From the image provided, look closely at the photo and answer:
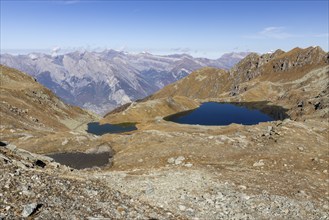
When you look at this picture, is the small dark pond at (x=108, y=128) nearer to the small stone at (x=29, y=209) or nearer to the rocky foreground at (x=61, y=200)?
the rocky foreground at (x=61, y=200)

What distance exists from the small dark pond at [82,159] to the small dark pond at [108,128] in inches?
3278

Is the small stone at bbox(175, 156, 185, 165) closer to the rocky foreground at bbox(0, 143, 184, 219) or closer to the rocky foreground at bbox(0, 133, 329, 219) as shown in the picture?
the rocky foreground at bbox(0, 133, 329, 219)

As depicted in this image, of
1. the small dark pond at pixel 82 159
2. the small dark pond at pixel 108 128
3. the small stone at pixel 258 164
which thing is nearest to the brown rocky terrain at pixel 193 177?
the small stone at pixel 258 164

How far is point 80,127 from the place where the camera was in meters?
161

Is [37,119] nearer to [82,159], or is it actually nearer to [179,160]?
[82,159]

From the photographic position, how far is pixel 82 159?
2527 inches

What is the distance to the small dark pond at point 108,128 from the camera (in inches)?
6045

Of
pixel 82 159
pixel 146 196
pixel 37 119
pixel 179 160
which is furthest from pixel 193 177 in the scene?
pixel 37 119

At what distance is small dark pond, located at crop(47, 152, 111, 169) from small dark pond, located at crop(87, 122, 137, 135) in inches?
3278

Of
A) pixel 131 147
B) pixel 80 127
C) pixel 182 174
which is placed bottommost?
pixel 80 127

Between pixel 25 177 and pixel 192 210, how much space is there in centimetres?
1415

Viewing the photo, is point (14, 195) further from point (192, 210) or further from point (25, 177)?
point (192, 210)

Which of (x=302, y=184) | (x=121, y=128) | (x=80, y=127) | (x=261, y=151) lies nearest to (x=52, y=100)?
(x=80, y=127)

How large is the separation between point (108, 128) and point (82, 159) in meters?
98.2
